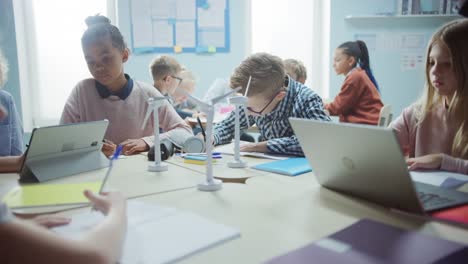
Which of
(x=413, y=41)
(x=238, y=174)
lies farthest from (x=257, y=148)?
(x=413, y=41)

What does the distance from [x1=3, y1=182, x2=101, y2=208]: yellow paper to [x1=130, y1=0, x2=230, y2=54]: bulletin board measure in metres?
2.92

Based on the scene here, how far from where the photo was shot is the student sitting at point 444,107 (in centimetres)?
133

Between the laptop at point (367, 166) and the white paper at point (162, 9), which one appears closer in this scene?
the laptop at point (367, 166)

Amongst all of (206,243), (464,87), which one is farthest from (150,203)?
(464,87)

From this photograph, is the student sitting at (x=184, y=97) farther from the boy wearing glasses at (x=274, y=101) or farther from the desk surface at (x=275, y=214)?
the desk surface at (x=275, y=214)

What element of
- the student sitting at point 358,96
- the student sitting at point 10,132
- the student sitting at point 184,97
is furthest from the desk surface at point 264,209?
the student sitting at point 358,96

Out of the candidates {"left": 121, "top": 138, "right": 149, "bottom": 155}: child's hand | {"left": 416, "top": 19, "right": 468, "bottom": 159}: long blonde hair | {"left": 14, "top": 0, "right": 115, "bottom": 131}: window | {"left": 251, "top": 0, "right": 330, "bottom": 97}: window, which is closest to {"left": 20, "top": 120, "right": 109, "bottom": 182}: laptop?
{"left": 121, "top": 138, "right": 149, "bottom": 155}: child's hand

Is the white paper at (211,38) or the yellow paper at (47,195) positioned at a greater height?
the white paper at (211,38)

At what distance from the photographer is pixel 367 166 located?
919 millimetres

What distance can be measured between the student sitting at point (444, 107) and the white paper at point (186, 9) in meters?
2.88

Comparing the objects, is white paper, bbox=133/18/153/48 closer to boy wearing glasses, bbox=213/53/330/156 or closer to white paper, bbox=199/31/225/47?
white paper, bbox=199/31/225/47

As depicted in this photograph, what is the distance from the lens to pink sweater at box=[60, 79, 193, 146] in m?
1.88

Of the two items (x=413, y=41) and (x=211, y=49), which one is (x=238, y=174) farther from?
(x=413, y=41)

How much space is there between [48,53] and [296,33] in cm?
239
